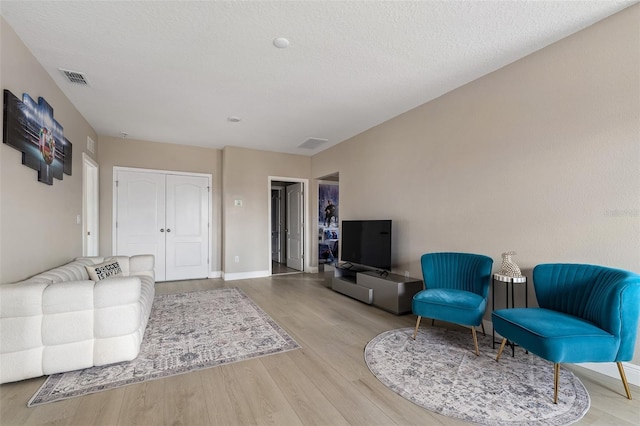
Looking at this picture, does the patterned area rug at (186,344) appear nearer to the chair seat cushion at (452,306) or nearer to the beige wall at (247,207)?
the chair seat cushion at (452,306)

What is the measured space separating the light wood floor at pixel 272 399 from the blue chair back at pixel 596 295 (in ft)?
1.56

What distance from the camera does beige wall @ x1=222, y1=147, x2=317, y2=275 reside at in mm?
5797

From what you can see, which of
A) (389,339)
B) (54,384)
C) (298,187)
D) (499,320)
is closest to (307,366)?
(389,339)

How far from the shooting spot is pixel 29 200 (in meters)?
2.50

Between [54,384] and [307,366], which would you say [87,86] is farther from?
[307,366]

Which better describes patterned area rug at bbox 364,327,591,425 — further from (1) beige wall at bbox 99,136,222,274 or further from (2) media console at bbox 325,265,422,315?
(1) beige wall at bbox 99,136,222,274

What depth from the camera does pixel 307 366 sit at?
2344 millimetres

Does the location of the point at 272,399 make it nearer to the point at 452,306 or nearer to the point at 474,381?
the point at 474,381

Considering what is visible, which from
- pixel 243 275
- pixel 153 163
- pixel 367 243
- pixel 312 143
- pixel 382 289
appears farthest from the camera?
pixel 243 275

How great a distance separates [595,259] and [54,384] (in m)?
4.14

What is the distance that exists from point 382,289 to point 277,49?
2.98 m

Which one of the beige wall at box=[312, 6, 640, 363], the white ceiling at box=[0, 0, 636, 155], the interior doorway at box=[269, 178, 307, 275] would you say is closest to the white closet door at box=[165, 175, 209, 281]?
the interior doorway at box=[269, 178, 307, 275]

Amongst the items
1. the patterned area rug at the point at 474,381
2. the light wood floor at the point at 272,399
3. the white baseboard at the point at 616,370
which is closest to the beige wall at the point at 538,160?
the white baseboard at the point at 616,370

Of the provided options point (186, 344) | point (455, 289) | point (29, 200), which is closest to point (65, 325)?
point (186, 344)
